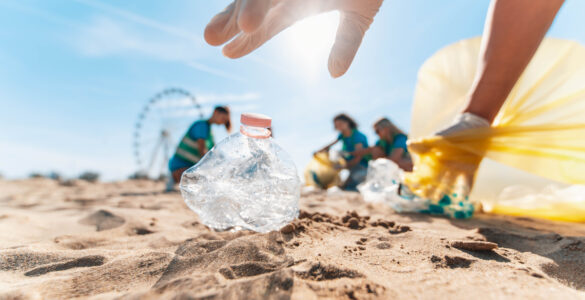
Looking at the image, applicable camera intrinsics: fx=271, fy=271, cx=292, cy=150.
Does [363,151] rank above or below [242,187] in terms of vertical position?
above

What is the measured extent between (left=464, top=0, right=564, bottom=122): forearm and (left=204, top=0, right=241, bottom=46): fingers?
1.38 metres

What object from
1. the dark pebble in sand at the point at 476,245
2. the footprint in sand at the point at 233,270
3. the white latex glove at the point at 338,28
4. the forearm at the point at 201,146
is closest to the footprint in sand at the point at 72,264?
the footprint in sand at the point at 233,270

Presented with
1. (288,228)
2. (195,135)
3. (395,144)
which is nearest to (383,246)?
(288,228)

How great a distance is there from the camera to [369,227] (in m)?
1.24

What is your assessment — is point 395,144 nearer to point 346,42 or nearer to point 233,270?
point 346,42

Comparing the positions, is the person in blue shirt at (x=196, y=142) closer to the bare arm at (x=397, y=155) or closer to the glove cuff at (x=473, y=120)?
the bare arm at (x=397, y=155)

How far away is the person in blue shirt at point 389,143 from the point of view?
166 inches

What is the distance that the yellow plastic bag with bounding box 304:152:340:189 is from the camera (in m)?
4.89

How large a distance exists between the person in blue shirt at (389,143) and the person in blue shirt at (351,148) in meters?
0.22

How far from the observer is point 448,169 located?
1736mm

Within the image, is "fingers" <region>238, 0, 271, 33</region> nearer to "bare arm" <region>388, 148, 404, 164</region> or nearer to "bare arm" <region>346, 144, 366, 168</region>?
"bare arm" <region>388, 148, 404, 164</region>

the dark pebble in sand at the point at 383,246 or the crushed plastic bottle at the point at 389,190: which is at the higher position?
the crushed plastic bottle at the point at 389,190

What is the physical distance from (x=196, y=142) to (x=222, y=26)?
2868 mm

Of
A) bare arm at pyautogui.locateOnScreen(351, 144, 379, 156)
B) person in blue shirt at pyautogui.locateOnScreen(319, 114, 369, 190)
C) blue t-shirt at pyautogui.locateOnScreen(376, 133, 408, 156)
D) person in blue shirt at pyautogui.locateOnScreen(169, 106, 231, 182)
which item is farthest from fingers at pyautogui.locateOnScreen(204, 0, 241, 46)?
person in blue shirt at pyautogui.locateOnScreen(319, 114, 369, 190)
